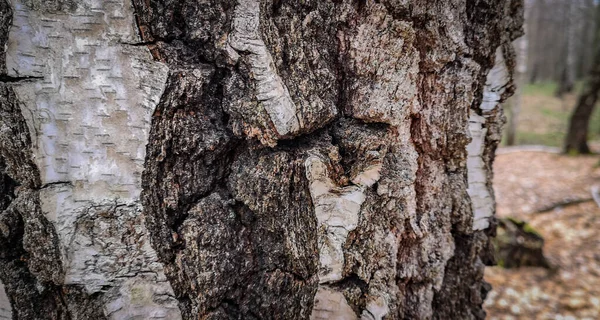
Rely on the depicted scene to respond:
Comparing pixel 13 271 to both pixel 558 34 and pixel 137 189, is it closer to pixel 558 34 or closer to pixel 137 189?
pixel 137 189

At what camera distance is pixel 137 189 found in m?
0.87

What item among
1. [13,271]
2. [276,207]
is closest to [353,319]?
[276,207]

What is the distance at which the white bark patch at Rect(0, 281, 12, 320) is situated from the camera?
3.18 feet

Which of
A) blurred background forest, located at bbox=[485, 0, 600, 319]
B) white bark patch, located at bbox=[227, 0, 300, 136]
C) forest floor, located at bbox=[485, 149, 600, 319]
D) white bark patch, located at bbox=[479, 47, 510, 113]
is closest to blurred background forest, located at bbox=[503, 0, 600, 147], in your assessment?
blurred background forest, located at bbox=[485, 0, 600, 319]

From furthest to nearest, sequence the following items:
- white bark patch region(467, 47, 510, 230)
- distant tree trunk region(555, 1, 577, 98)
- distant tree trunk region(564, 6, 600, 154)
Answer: distant tree trunk region(555, 1, 577, 98), distant tree trunk region(564, 6, 600, 154), white bark patch region(467, 47, 510, 230)

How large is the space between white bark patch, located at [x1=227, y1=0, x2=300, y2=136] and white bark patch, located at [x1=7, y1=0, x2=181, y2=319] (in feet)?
0.70

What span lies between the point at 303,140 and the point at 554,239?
13.9 feet

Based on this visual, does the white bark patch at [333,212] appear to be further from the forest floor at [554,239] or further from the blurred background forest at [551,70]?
the blurred background forest at [551,70]

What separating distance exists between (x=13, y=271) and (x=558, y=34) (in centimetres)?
3134

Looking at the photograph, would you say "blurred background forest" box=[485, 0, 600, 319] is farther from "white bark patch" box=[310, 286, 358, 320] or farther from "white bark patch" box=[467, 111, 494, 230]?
"white bark patch" box=[310, 286, 358, 320]

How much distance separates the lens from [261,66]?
2.87 feet

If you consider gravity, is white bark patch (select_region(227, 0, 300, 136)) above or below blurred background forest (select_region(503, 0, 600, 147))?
below

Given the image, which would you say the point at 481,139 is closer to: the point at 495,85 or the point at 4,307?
the point at 495,85

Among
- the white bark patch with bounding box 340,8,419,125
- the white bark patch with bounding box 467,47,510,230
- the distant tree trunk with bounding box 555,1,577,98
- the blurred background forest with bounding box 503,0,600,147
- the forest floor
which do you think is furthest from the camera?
the distant tree trunk with bounding box 555,1,577,98
